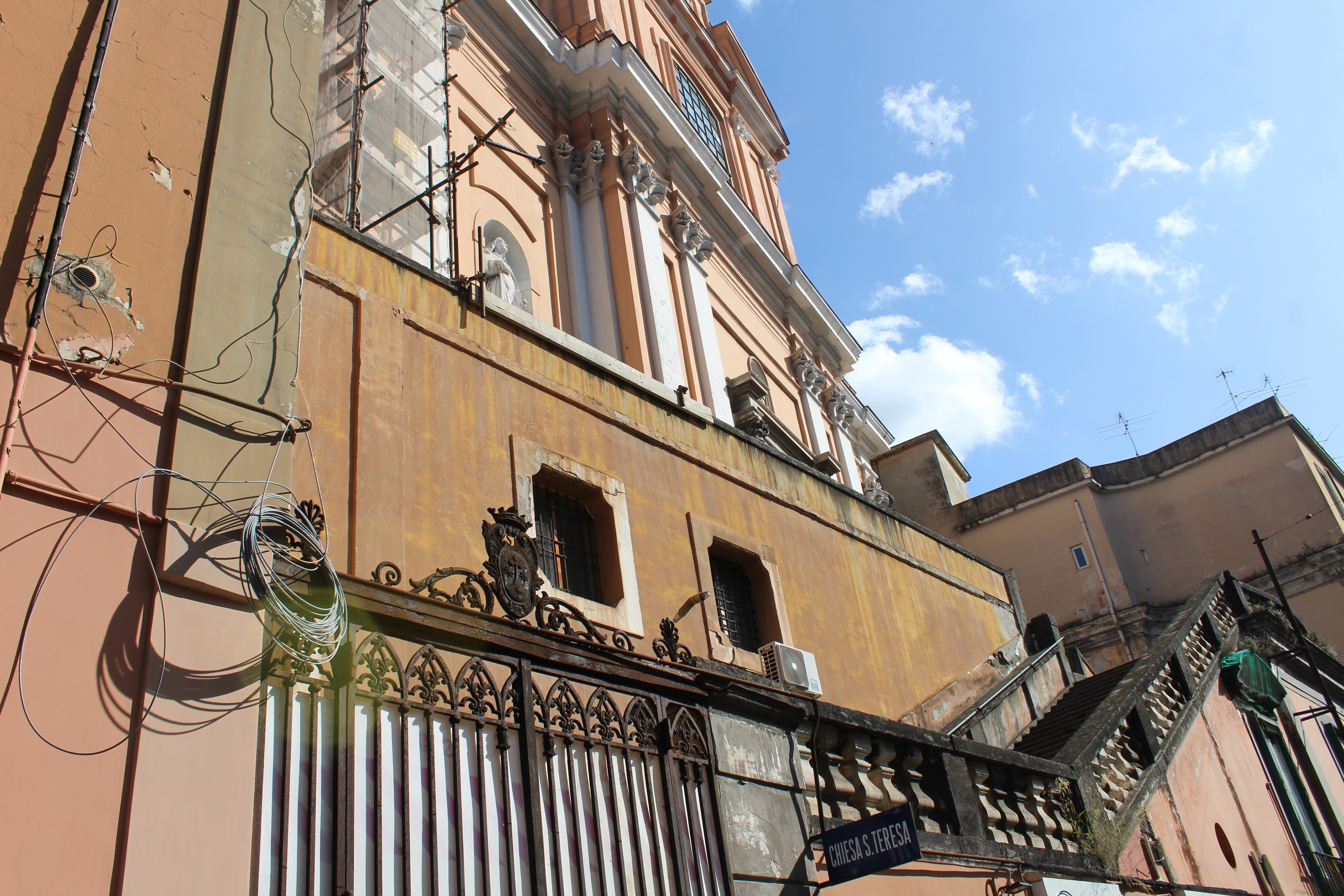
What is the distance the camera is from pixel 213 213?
17.5 ft

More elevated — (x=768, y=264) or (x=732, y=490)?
(x=768, y=264)

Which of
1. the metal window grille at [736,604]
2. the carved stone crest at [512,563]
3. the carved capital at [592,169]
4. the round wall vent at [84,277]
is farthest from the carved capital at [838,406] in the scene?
the round wall vent at [84,277]

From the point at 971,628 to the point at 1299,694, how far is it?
5634mm

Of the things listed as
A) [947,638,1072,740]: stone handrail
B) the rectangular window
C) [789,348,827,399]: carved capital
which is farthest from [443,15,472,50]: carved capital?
the rectangular window

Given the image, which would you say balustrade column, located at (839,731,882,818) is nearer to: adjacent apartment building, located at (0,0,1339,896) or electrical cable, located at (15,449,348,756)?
adjacent apartment building, located at (0,0,1339,896)

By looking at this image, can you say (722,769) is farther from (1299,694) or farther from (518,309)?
(1299,694)

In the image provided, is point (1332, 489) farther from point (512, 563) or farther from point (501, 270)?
point (512, 563)

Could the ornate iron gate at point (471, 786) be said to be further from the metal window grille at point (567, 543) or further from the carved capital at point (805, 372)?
the carved capital at point (805, 372)

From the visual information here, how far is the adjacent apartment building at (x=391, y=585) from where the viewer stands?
379cm

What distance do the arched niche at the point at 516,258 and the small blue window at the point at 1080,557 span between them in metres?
14.0

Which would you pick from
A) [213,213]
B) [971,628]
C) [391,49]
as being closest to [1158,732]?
[971,628]

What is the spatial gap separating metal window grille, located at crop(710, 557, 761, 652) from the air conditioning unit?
0.30m

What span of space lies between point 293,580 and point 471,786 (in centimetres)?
112

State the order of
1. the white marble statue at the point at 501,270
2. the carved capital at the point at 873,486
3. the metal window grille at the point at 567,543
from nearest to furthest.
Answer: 1. the metal window grille at the point at 567,543
2. the white marble statue at the point at 501,270
3. the carved capital at the point at 873,486
